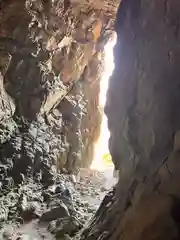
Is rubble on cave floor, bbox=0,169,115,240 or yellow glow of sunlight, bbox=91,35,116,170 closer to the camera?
rubble on cave floor, bbox=0,169,115,240

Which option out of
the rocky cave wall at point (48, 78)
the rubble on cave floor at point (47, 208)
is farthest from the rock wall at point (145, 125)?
the rocky cave wall at point (48, 78)

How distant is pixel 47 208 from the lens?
4004mm

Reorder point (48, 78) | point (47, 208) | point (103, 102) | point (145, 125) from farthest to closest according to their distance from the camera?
point (103, 102) → point (48, 78) → point (47, 208) → point (145, 125)

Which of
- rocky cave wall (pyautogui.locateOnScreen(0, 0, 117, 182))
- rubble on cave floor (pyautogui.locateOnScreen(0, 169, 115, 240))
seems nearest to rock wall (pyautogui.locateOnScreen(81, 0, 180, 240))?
rubble on cave floor (pyautogui.locateOnScreen(0, 169, 115, 240))

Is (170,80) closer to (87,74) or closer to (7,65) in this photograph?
(7,65)

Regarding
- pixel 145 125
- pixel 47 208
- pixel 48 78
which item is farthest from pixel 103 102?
pixel 145 125

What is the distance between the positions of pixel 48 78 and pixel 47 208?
5.43ft

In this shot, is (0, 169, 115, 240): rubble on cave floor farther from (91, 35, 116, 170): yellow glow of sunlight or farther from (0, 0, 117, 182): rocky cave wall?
(91, 35, 116, 170): yellow glow of sunlight

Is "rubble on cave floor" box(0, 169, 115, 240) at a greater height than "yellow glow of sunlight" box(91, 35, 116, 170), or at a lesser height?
lesser

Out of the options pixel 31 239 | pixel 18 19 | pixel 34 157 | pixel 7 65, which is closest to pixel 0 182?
pixel 34 157

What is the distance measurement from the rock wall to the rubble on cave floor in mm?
698

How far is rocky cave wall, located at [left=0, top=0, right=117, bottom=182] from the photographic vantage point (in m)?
4.42

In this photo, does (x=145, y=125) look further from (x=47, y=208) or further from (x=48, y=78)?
(x=48, y=78)

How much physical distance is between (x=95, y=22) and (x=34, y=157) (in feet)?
6.82
